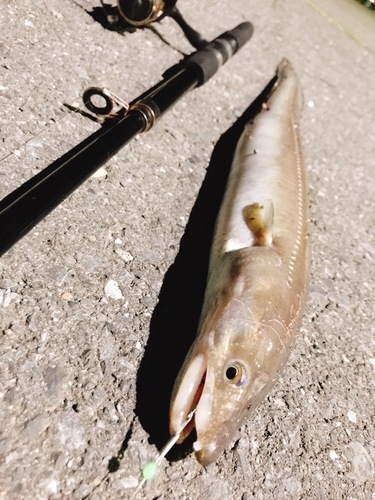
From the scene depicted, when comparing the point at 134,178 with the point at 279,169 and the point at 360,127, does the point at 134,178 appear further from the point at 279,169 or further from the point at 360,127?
the point at 360,127

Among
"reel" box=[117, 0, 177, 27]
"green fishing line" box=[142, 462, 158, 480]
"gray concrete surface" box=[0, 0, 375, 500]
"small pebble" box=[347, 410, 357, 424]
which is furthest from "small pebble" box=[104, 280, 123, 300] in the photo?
"reel" box=[117, 0, 177, 27]

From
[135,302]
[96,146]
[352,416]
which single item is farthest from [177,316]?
[352,416]

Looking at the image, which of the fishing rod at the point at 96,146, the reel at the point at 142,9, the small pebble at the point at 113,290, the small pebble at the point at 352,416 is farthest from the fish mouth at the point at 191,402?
the reel at the point at 142,9

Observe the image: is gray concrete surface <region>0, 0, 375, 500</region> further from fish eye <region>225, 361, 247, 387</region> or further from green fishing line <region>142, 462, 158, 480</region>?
fish eye <region>225, 361, 247, 387</region>

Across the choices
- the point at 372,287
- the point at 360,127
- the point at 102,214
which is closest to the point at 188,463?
the point at 102,214

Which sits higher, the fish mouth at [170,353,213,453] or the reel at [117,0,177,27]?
the reel at [117,0,177,27]

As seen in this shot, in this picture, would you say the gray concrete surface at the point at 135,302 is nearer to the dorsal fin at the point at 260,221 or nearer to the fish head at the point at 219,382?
the fish head at the point at 219,382

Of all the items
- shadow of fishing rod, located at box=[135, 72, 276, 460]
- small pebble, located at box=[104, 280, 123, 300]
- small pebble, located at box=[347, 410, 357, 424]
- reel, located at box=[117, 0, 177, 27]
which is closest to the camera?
shadow of fishing rod, located at box=[135, 72, 276, 460]
